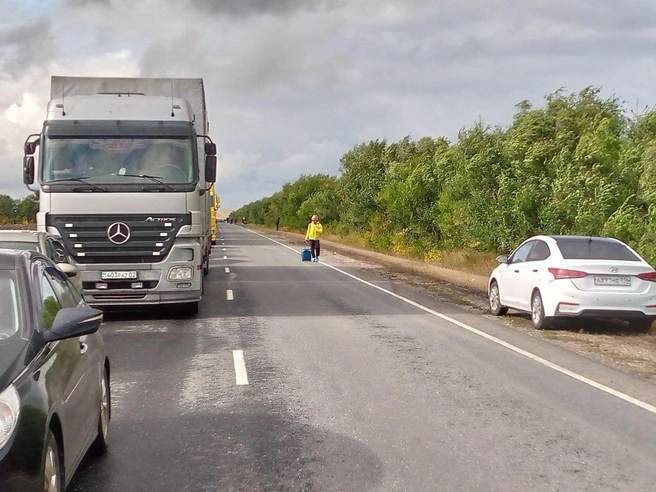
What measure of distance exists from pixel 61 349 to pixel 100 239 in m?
9.11

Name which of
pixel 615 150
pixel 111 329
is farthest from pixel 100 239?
pixel 615 150

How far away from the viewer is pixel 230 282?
22922mm

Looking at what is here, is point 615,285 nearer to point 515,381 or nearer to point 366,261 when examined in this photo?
point 515,381

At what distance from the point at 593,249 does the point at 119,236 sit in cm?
756

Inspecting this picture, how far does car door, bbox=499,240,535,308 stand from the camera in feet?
48.5

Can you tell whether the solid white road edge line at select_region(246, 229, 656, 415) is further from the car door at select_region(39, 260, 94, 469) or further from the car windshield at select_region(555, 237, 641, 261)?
the car door at select_region(39, 260, 94, 469)

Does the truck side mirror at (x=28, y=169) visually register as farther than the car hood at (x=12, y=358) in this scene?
Yes

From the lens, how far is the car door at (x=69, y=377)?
4855 millimetres

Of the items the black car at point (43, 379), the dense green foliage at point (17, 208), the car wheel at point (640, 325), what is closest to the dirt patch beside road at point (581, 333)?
the car wheel at point (640, 325)

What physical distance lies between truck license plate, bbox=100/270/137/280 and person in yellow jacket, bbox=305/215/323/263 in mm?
17509

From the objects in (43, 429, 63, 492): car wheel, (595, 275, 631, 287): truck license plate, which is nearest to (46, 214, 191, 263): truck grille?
(595, 275, 631, 287): truck license plate

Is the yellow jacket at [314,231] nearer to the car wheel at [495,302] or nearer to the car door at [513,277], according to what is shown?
the car wheel at [495,302]

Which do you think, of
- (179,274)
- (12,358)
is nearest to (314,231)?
(179,274)

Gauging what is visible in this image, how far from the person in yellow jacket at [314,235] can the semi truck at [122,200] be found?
17.2m
